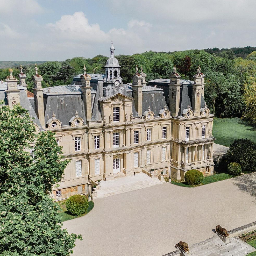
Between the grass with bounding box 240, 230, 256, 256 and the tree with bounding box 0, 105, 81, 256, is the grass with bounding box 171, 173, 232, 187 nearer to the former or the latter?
the grass with bounding box 240, 230, 256, 256

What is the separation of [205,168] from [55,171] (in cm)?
2767

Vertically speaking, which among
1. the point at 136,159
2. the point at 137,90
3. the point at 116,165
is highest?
the point at 137,90

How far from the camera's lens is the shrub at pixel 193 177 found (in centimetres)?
3706

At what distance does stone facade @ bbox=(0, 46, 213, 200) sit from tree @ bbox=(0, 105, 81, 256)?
12558 mm

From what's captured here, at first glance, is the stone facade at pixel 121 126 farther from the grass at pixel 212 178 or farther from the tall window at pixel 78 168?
the grass at pixel 212 178

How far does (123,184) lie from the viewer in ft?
119

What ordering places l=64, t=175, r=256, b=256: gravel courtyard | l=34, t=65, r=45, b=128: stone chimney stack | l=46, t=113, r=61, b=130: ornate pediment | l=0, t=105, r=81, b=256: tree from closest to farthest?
l=0, t=105, r=81, b=256: tree → l=64, t=175, r=256, b=256: gravel courtyard → l=34, t=65, r=45, b=128: stone chimney stack → l=46, t=113, r=61, b=130: ornate pediment

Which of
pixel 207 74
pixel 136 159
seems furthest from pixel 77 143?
→ pixel 207 74

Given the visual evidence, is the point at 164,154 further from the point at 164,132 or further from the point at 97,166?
the point at 97,166

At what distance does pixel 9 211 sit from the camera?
53.2 feet

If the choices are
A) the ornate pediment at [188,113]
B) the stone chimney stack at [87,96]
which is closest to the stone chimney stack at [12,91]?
the stone chimney stack at [87,96]


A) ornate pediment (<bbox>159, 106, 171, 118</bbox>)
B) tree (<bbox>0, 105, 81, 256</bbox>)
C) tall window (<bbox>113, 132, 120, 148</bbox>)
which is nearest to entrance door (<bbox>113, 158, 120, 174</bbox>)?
tall window (<bbox>113, 132, 120, 148</bbox>)

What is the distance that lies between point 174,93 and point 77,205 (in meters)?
19.1

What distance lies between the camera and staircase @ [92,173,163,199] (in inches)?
1355
